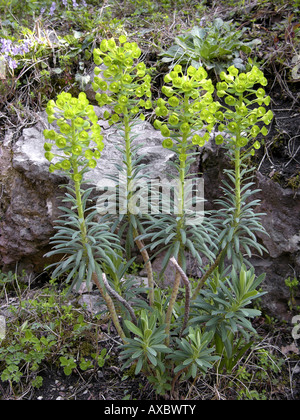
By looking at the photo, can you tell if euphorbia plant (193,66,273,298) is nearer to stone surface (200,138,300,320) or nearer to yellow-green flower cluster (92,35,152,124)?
yellow-green flower cluster (92,35,152,124)

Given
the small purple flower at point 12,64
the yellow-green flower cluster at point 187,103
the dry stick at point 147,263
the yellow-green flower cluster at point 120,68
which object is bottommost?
the dry stick at point 147,263

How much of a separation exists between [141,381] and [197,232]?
1.12m

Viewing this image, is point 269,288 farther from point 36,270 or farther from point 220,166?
point 36,270

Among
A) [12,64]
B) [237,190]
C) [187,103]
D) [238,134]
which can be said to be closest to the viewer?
[187,103]

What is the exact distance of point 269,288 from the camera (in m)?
2.97

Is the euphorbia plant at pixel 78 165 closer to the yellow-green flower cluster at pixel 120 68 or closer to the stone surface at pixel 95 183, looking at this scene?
the yellow-green flower cluster at pixel 120 68

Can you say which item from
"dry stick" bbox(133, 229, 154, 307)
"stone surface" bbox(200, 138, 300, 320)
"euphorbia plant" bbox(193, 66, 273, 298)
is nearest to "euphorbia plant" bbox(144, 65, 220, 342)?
"euphorbia plant" bbox(193, 66, 273, 298)

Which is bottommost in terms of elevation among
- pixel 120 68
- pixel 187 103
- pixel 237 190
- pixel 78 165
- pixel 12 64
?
pixel 237 190

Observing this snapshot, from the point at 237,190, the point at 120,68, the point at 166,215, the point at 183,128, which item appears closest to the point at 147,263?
the point at 166,215

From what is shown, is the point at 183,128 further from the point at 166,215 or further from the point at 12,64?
the point at 12,64

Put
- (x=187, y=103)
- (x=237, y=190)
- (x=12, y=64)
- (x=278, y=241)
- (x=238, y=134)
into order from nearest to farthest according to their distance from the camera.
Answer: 1. (x=187, y=103)
2. (x=238, y=134)
3. (x=237, y=190)
4. (x=278, y=241)
5. (x=12, y=64)

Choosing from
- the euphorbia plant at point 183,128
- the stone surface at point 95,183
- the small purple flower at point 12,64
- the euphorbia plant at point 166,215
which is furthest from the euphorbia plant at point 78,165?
the small purple flower at point 12,64

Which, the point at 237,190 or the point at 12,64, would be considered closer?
the point at 237,190

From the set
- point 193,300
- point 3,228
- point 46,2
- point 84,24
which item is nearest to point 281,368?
point 193,300
